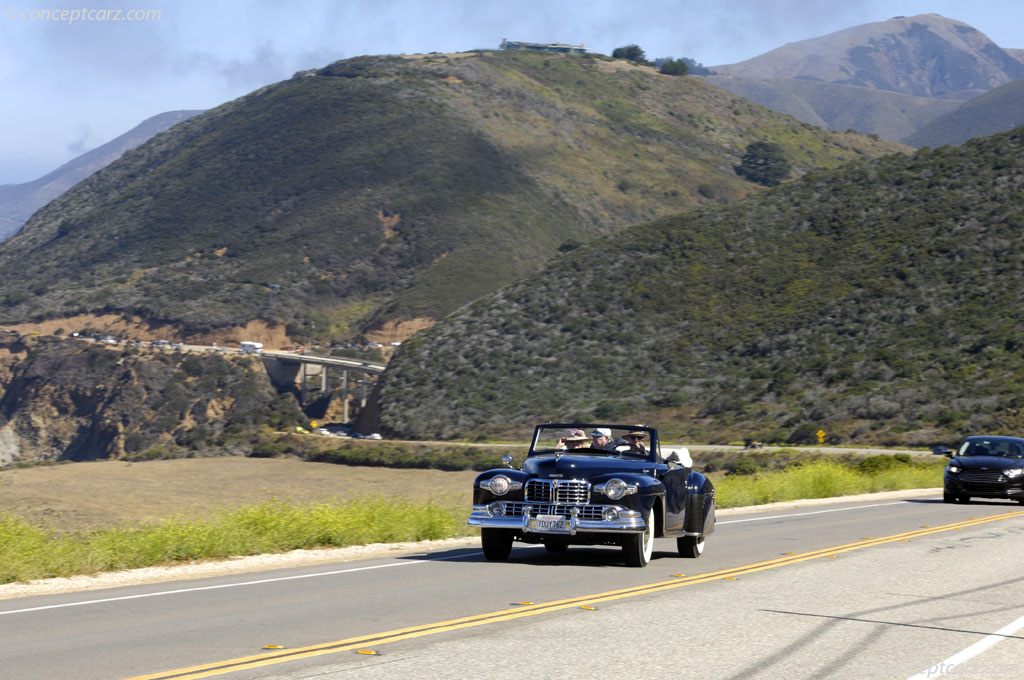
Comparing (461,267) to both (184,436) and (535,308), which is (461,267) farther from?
(184,436)

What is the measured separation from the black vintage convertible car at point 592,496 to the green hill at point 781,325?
1816 inches

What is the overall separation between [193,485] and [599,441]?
46.0 m

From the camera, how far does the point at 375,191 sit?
130m

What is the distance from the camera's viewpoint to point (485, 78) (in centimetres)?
16212

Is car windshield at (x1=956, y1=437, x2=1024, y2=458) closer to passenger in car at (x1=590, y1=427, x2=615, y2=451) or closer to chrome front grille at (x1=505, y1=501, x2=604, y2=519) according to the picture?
passenger in car at (x1=590, y1=427, x2=615, y2=451)

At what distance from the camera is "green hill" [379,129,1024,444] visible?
64875mm

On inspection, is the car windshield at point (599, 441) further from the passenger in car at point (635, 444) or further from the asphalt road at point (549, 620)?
the asphalt road at point (549, 620)

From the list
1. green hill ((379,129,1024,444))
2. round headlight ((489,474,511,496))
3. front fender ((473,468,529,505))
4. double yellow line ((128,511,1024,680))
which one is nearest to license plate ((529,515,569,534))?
front fender ((473,468,529,505))

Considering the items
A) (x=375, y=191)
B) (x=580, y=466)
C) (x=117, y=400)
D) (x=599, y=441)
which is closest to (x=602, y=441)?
(x=599, y=441)

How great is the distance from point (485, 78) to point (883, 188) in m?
82.7

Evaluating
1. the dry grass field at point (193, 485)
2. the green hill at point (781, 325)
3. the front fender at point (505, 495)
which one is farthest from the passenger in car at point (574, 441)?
the green hill at point (781, 325)

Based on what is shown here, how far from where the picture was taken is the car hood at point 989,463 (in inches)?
1004

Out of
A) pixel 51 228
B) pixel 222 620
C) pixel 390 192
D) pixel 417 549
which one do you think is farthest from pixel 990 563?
pixel 51 228

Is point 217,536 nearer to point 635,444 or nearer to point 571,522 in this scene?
point 571,522
